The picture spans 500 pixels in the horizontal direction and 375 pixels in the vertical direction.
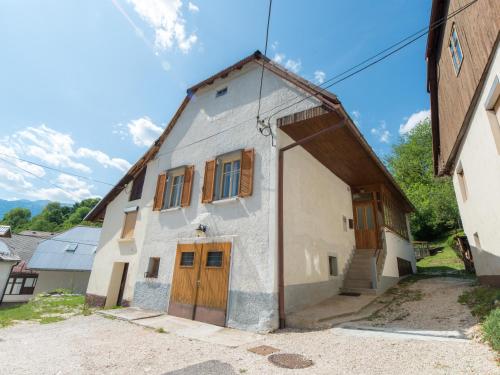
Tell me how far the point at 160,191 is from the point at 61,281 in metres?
24.2

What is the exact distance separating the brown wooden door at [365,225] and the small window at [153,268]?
9.45 meters

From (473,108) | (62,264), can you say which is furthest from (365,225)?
(62,264)

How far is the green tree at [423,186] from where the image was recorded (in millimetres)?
25641

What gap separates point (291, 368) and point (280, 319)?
2.58 metres

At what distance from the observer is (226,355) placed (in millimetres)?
5047

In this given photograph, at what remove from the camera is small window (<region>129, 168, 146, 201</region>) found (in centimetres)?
1283

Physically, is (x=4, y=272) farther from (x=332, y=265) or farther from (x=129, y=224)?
(x=332, y=265)

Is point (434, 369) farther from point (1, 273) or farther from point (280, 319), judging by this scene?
point (1, 273)

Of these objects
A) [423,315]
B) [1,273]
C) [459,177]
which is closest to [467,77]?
[459,177]

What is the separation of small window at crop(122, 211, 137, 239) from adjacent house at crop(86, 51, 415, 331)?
0.18 feet

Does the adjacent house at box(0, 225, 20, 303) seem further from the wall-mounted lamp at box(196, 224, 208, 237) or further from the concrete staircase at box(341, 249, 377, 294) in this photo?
the concrete staircase at box(341, 249, 377, 294)

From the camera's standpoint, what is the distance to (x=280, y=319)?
22.4 ft

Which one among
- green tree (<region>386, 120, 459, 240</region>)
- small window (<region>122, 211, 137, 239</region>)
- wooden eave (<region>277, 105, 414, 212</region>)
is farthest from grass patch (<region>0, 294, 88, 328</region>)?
green tree (<region>386, 120, 459, 240</region>)

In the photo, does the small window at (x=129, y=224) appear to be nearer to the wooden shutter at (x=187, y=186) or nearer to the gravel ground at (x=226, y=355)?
the wooden shutter at (x=187, y=186)
